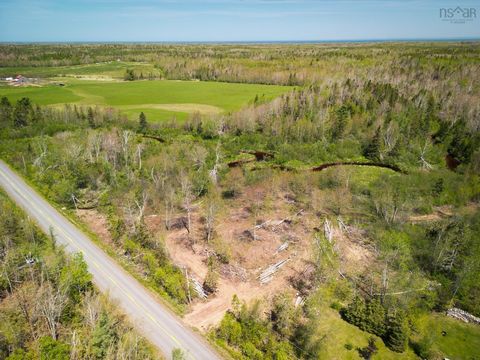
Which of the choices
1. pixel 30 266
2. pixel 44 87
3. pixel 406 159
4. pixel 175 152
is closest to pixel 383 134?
pixel 406 159

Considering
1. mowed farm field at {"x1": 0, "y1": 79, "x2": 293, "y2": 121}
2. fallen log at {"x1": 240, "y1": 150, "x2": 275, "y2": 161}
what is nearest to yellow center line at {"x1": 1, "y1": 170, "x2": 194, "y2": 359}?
fallen log at {"x1": 240, "y1": 150, "x2": 275, "y2": 161}

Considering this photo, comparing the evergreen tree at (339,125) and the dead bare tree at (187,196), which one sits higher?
the evergreen tree at (339,125)

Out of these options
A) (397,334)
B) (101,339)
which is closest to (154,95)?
(101,339)

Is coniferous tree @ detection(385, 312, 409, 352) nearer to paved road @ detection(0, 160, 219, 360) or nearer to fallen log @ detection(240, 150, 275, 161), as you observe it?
paved road @ detection(0, 160, 219, 360)

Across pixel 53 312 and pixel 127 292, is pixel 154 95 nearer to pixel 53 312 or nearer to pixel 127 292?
pixel 127 292

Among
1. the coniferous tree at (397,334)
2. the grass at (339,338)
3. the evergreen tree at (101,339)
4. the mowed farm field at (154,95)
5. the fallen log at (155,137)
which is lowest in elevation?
the grass at (339,338)

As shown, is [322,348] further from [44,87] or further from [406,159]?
[44,87]

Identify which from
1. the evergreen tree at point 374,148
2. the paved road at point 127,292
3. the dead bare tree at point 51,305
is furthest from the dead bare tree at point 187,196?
the evergreen tree at point 374,148

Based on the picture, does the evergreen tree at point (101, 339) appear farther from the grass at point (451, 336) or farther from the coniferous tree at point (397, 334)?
the grass at point (451, 336)
